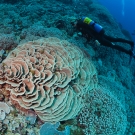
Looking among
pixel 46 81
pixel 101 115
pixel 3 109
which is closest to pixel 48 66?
pixel 46 81

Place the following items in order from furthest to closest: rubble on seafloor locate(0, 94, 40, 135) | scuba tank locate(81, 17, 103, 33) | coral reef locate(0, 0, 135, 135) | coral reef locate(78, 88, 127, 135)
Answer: scuba tank locate(81, 17, 103, 33), coral reef locate(78, 88, 127, 135), coral reef locate(0, 0, 135, 135), rubble on seafloor locate(0, 94, 40, 135)

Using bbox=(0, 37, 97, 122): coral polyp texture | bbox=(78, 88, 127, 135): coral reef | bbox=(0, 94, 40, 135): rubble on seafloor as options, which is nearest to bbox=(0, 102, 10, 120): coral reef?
bbox=(0, 94, 40, 135): rubble on seafloor

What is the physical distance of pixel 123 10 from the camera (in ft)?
167

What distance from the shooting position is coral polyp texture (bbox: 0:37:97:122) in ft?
10.7

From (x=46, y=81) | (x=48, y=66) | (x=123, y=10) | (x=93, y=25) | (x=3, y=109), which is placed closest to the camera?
(x=3, y=109)

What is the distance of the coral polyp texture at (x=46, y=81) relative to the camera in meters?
3.26

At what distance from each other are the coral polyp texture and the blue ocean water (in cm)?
3829

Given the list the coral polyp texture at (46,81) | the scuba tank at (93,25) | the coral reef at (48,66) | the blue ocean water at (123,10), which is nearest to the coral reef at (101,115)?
the coral reef at (48,66)

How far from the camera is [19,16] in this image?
6.25m

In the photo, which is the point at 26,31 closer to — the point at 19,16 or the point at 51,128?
the point at 19,16

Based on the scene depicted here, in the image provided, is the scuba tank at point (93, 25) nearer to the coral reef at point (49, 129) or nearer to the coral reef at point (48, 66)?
the coral reef at point (48, 66)

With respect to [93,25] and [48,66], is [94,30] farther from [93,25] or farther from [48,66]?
[48,66]

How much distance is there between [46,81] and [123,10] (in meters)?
53.3

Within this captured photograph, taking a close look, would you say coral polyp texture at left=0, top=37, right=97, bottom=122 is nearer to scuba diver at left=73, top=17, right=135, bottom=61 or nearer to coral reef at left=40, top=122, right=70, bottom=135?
coral reef at left=40, top=122, right=70, bottom=135
